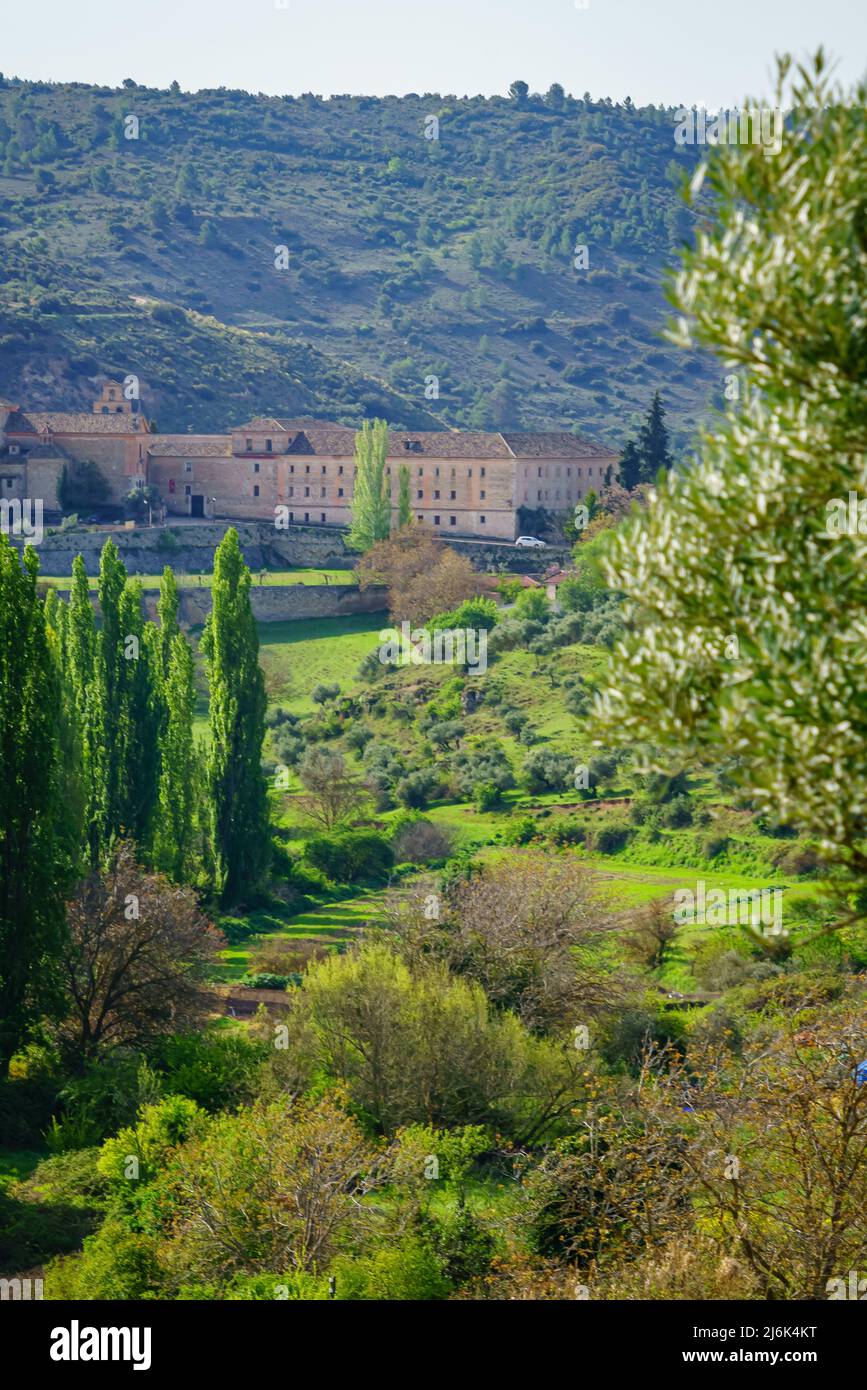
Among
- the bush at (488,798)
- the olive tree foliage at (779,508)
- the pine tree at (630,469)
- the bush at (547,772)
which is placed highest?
the olive tree foliage at (779,508)

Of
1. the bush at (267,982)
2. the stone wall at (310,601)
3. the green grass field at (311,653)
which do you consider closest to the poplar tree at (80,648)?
the bush at (267,982)

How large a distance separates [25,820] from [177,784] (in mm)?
16753

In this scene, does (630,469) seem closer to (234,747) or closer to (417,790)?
(417,790)

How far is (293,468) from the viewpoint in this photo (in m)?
106

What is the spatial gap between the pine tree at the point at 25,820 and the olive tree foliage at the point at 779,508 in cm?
2163

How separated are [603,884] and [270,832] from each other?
9424 mm

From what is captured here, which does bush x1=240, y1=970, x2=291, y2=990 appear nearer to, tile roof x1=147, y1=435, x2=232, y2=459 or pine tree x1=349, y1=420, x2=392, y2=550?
pine tree x1=349, y1=420, x2=392, y2=550

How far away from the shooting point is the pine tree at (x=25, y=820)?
30875 mm

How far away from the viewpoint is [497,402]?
18975 centimetres

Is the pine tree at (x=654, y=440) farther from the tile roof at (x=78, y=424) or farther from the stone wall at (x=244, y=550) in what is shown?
the tile roof at (x=78, y=424)

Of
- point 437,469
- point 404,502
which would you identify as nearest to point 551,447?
point 437,469

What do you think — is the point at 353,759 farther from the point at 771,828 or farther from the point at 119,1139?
the point at 119,1139
